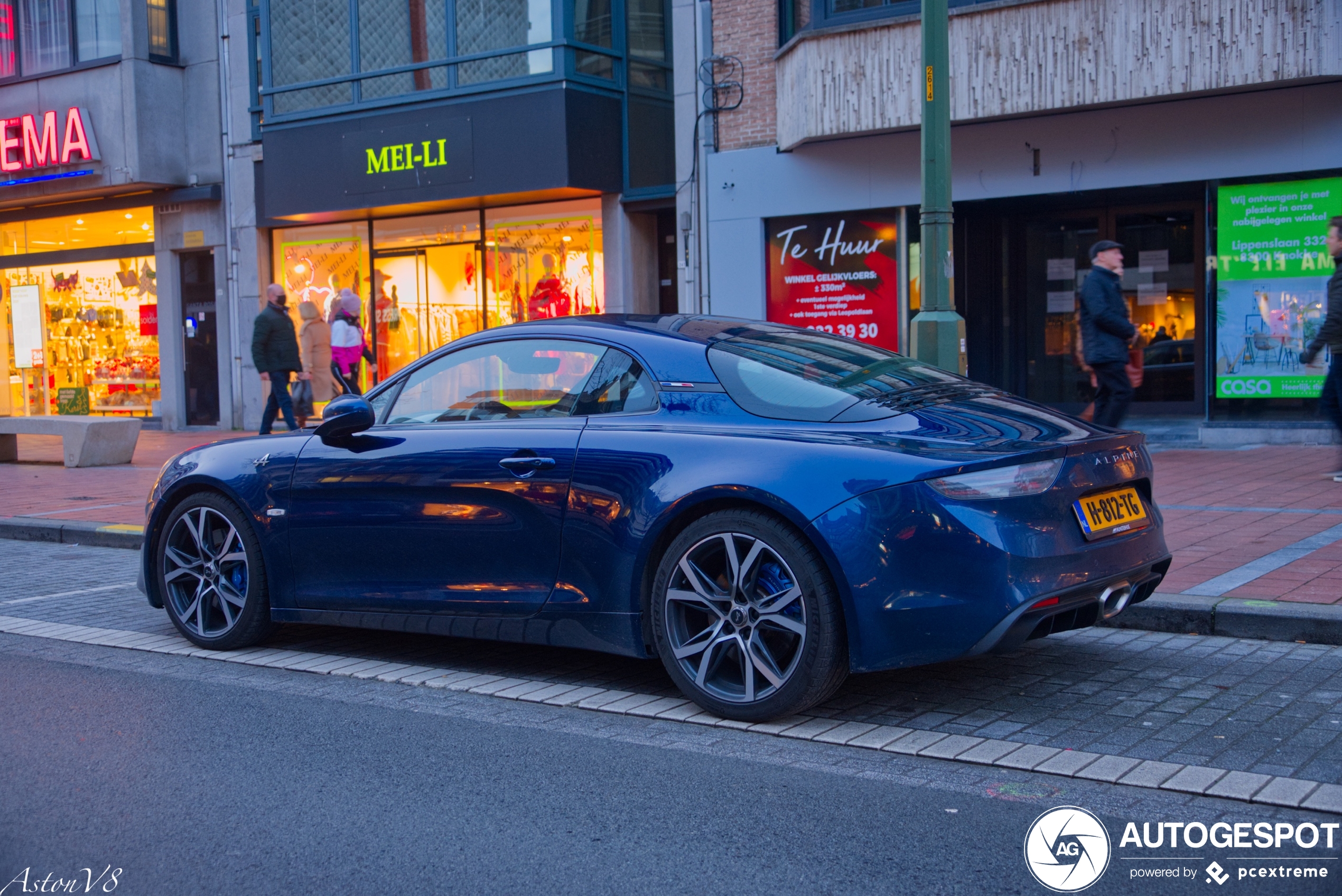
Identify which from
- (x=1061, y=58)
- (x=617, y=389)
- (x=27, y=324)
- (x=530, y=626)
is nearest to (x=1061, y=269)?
(x=1061, y=58)

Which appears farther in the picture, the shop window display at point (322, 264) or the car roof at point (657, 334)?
the shop window display at point (322, 264)

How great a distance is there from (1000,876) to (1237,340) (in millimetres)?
10934

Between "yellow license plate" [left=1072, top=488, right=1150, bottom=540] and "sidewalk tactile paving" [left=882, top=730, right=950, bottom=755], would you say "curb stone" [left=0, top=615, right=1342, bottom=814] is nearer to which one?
"sidewalk tactile paving" [left=882, top=730, right=950, bottom=755]

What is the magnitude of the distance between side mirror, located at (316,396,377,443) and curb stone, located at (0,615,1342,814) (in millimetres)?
977

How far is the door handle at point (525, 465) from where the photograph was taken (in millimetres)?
4730

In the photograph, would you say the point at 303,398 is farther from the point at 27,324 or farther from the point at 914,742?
the point at 914,742

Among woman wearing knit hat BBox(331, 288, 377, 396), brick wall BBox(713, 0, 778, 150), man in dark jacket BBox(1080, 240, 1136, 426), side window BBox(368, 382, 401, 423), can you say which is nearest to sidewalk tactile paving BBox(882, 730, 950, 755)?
side window BBox(368, 382, 401, 423)

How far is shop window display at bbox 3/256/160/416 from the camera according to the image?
21219mm

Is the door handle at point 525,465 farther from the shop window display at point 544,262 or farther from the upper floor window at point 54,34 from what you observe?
the upper floor window at point 54,34

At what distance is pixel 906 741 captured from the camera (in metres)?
4.15

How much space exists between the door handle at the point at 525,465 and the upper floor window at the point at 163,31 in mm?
17499

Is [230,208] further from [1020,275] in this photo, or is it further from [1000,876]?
[1000,876]

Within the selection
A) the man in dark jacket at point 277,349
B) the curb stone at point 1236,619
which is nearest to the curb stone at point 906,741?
the curb stone at point 1236,619

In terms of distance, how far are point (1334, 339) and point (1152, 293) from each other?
5007 mm
